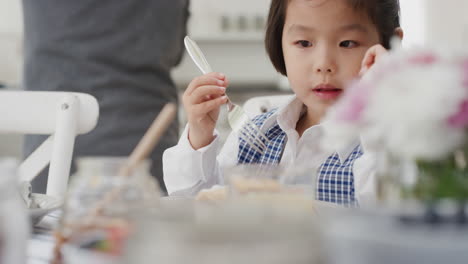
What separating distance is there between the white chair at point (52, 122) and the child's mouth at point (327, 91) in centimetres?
44

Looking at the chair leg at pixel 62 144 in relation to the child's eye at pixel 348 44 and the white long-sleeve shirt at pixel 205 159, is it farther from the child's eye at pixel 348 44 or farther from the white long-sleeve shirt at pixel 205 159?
the child's eye at pixel 348 44

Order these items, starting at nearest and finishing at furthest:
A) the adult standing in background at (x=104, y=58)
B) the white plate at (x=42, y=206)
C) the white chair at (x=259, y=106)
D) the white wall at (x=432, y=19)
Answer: the white plate at (x=42, y=206) < the white chair at (x=259, y=106) < the adult standing in background at (x=104, y=58) < the white wall at (x=432, y=19)

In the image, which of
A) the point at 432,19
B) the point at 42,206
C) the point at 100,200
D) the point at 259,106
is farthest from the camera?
the point at 432,19

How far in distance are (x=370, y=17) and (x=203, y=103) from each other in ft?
1.32

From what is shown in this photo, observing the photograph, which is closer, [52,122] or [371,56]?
[371,56]

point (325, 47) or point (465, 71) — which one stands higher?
point (325, 47)

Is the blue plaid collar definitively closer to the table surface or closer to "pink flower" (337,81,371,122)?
the table surface

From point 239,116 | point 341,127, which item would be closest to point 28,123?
point 239,116

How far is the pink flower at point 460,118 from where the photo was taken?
0.41m

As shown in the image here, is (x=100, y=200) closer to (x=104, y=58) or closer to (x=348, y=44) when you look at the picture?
(x=348, y=44)

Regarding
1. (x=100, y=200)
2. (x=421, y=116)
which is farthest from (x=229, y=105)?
(x=421, y=116)

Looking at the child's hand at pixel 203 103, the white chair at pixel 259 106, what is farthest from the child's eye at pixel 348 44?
the white chair at pixel 259 106

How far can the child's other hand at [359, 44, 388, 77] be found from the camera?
781 mm

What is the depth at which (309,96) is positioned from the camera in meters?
1.33
